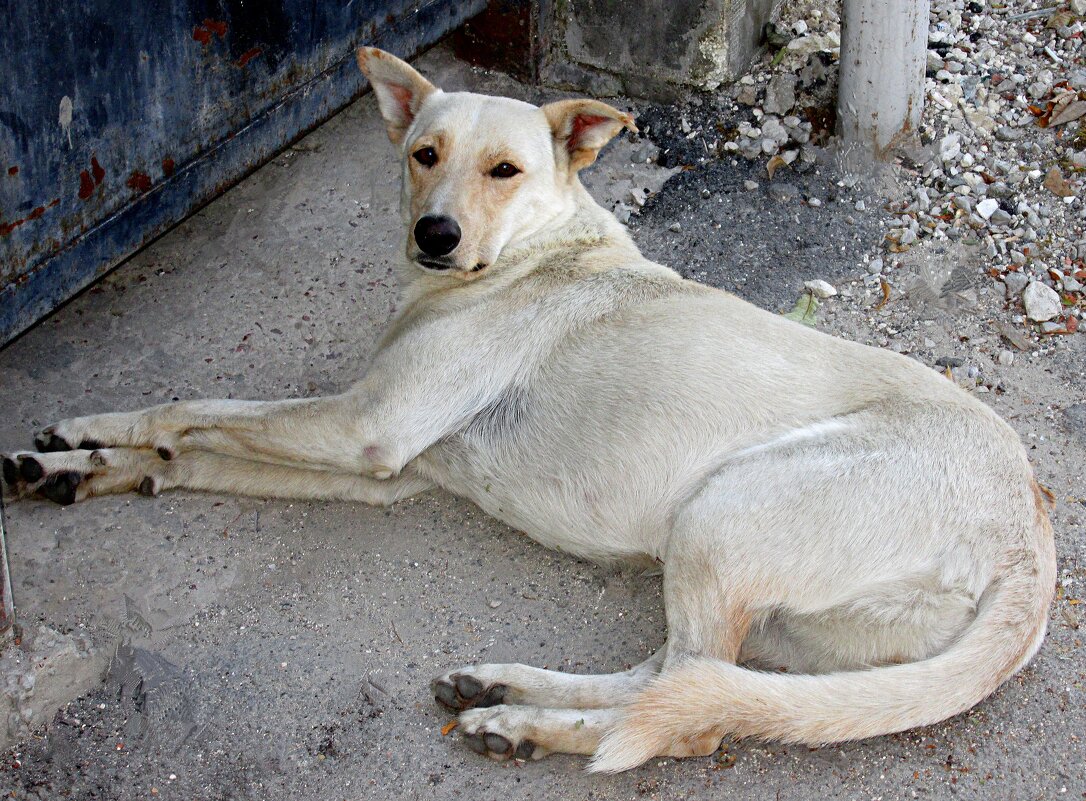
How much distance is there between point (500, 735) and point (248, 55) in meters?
3.19

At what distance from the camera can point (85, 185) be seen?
13.9 feet

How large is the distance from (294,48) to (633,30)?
181 cm

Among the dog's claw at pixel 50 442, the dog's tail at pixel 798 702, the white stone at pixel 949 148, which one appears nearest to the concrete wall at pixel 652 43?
the white stone at pixel 949 148

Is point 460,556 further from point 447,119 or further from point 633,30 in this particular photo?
point 633,30

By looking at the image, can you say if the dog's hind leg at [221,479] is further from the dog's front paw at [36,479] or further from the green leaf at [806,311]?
the green leaf at [806,311]

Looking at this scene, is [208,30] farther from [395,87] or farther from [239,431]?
[239,431]

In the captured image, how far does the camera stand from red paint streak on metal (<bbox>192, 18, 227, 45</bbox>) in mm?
4512

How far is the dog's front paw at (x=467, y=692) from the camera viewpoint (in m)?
3.30

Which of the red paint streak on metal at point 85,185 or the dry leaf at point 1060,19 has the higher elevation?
the dry leaf at point 1060,19

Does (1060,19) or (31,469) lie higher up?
(1060,19)

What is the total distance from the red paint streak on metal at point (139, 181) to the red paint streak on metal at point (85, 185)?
0.63 feet

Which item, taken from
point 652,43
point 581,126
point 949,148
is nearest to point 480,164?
point 581,126

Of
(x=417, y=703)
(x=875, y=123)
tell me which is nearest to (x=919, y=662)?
(x=417, y=703)

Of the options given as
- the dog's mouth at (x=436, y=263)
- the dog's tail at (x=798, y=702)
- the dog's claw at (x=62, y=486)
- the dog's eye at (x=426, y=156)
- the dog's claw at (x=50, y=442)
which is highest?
the dog's eye at (x=426, y=156)
